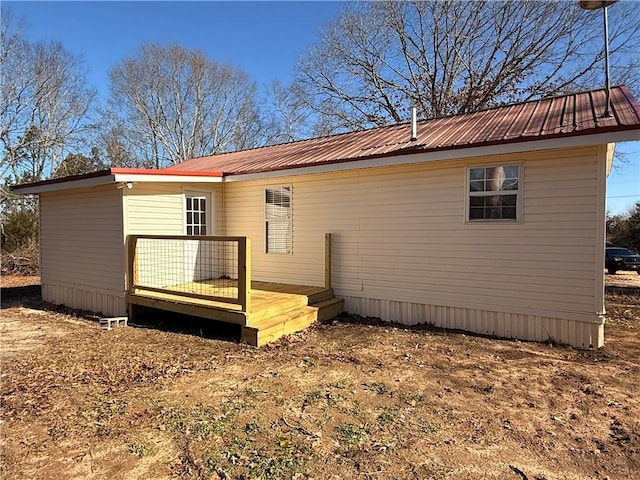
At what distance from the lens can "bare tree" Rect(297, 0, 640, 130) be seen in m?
15.0

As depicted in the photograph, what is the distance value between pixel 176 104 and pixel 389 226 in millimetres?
23378

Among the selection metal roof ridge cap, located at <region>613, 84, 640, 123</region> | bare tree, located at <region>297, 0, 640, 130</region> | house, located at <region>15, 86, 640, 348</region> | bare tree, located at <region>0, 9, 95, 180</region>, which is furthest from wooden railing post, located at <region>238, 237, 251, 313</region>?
bare tree, located at <region>0, 9, 95, 180</region>

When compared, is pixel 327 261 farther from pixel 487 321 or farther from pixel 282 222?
pixel 487 321

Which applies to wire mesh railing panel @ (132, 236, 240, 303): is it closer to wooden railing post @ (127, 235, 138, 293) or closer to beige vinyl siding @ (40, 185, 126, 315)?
wooden railing post @ (127, 235, 138, 293)

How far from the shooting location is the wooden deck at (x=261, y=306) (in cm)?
553

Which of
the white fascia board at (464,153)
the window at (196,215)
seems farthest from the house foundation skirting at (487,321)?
the window at (196,215)

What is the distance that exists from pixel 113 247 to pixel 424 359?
235 inches

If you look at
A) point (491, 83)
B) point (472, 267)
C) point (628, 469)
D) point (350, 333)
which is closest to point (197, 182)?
point (350, 333)

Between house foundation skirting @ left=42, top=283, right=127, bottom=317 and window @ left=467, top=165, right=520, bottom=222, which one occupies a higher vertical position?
window @ left=467, top=165, right=520, bottom=222

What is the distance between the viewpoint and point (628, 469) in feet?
8.45

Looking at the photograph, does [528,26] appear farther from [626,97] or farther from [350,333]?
[350,333]

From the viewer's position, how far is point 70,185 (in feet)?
24.8

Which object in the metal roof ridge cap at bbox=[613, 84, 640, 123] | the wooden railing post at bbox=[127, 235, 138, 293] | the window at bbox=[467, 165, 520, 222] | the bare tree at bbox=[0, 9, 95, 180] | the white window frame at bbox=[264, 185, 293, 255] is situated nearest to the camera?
the metal roof ridge cap at bbox=[613, 84, 640, 123]

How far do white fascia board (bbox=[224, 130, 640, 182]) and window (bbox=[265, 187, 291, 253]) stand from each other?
534 millimetres
